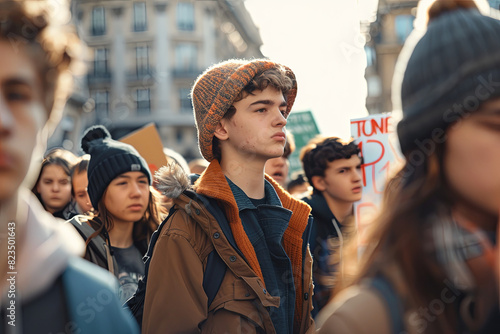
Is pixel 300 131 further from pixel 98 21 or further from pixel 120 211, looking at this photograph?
pixel 98 21

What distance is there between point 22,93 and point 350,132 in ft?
11.4

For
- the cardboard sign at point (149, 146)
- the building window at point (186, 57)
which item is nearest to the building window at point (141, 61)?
the building window at point (186, 57)

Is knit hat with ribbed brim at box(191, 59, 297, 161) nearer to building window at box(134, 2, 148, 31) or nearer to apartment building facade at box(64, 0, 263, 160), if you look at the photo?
apartment building facade at box(64, 0, 263, 160)

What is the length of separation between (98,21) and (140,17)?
3158mm

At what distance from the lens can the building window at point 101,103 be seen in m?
44.7

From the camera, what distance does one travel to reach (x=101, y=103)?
148 ft

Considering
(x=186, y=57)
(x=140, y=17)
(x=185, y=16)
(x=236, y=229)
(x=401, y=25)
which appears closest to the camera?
(x=236, y=229)

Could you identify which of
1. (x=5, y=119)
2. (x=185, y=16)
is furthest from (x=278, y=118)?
(x=185, y=16)

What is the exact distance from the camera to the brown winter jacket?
247cm

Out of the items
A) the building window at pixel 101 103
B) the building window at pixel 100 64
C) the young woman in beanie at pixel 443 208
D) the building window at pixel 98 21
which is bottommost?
the building window at pixel 101 103

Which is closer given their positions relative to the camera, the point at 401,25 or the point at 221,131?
the point at 221,131

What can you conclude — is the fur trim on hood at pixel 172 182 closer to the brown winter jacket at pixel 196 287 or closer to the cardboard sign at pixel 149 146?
the brown winter jacket at pixel 196 287

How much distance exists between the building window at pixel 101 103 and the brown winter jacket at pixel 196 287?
43.3m

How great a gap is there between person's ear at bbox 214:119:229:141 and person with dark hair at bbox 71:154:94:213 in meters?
2.33
